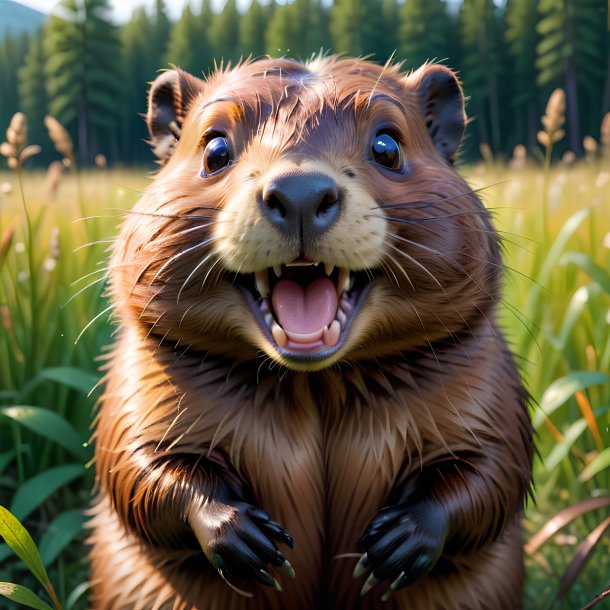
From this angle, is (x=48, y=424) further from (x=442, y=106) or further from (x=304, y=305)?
(x=442, y=106)

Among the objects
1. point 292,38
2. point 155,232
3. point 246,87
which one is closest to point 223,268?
point 155,232

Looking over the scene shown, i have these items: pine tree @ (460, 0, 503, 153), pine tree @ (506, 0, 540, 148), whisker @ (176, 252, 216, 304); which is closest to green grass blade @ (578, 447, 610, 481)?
whisker @ (176, 252, 216, 304)

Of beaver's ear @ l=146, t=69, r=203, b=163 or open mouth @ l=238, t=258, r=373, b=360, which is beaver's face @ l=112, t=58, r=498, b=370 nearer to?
open mouth @ l=238, t=258, r=373, b=360

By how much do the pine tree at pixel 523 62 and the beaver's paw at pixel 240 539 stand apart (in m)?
14.1

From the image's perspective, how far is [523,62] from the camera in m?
16.2

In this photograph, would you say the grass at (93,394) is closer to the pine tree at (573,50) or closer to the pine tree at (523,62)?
the pine tree at (573,50)

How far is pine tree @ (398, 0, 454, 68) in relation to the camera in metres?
14.8

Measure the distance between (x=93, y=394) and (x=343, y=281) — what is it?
178 centimetres

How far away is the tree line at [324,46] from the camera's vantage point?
1436 centimetres

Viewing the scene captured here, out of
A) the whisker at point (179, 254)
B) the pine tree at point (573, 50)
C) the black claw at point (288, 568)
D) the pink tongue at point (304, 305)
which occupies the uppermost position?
the pine tree at point (573, 50)

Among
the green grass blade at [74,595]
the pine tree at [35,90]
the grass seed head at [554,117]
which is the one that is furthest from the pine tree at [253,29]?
the green grass blade at [74,595]

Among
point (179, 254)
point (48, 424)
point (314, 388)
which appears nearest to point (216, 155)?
point (179, 254)

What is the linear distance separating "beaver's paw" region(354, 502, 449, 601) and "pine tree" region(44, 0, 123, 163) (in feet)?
60.6

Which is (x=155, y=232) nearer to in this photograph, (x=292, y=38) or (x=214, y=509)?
(x=214, y=509)
